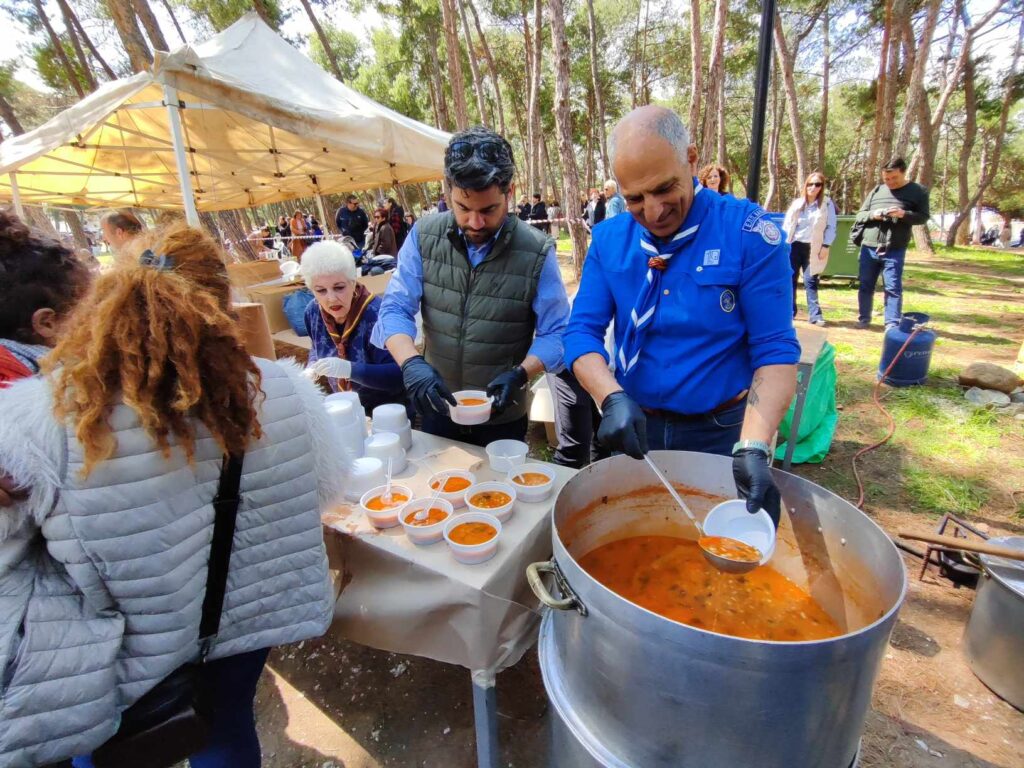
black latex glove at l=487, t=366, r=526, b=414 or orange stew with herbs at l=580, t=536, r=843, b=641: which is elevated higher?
black latex glove at l=487, t=366, r=526, b=414

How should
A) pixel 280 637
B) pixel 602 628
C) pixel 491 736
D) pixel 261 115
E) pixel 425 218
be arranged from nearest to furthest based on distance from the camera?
pixel 602 628, pixel 280 637, pixel 491 736, pixel 425 218, pixel 261 115

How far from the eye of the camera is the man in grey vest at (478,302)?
6.38 ft

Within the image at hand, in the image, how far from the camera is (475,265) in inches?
82.8

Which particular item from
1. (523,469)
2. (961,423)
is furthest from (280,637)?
(961,423)

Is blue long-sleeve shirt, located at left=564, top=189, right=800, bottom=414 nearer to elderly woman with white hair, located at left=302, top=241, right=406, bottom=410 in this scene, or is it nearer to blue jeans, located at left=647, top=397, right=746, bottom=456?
blue jeans, located at left=647, top=397, right=746, bottom=456

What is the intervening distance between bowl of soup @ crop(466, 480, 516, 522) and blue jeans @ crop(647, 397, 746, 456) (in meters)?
0.52

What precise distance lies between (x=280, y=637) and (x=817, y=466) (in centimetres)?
376

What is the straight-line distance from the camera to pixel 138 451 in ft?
3.30

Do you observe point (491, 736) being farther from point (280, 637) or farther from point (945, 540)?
point (945, 540)

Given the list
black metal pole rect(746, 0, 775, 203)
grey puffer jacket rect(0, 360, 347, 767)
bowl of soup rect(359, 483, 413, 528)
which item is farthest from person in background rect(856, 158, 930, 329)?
grey puffer jacket rect(0, 360, 347, 767)

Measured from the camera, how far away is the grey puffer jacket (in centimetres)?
95

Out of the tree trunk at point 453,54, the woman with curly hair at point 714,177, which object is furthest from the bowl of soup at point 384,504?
the tree trunk at point 453,54

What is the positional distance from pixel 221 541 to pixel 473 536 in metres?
0.66

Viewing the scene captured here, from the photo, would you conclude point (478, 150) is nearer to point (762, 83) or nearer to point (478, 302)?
point (478, 302)
